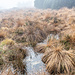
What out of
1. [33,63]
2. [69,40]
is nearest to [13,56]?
[33,63]

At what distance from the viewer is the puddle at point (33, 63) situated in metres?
2.89

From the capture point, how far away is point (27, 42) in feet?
15.9

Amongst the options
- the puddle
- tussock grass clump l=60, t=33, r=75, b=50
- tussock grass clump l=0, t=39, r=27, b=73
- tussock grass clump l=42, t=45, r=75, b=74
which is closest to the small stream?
the puddle

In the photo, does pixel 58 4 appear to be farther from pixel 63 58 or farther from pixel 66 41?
pixel 63 58

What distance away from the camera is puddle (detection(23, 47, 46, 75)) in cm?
289

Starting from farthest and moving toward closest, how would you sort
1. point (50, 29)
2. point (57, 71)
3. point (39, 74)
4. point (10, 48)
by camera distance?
point (50, 29)
point (10, 48)
point (57, 71)
point (39, 74)

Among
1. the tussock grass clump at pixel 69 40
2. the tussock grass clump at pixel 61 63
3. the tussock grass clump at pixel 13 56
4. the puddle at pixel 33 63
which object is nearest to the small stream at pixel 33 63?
the puddle at pixel 33 63

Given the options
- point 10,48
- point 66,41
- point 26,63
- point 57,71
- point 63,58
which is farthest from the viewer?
point 66,41

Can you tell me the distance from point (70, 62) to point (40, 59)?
3.73ft

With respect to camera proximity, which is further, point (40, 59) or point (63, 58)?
point (40, 59)

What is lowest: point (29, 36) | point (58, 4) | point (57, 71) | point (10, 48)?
point (57, 71)

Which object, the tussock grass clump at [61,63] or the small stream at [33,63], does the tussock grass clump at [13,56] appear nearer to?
the small stream at [33,63]

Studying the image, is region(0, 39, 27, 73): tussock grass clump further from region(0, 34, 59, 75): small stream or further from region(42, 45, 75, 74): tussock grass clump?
region(42, 45, 75, 74): tussock grass clump

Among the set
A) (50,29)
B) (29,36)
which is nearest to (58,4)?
(50,29)
